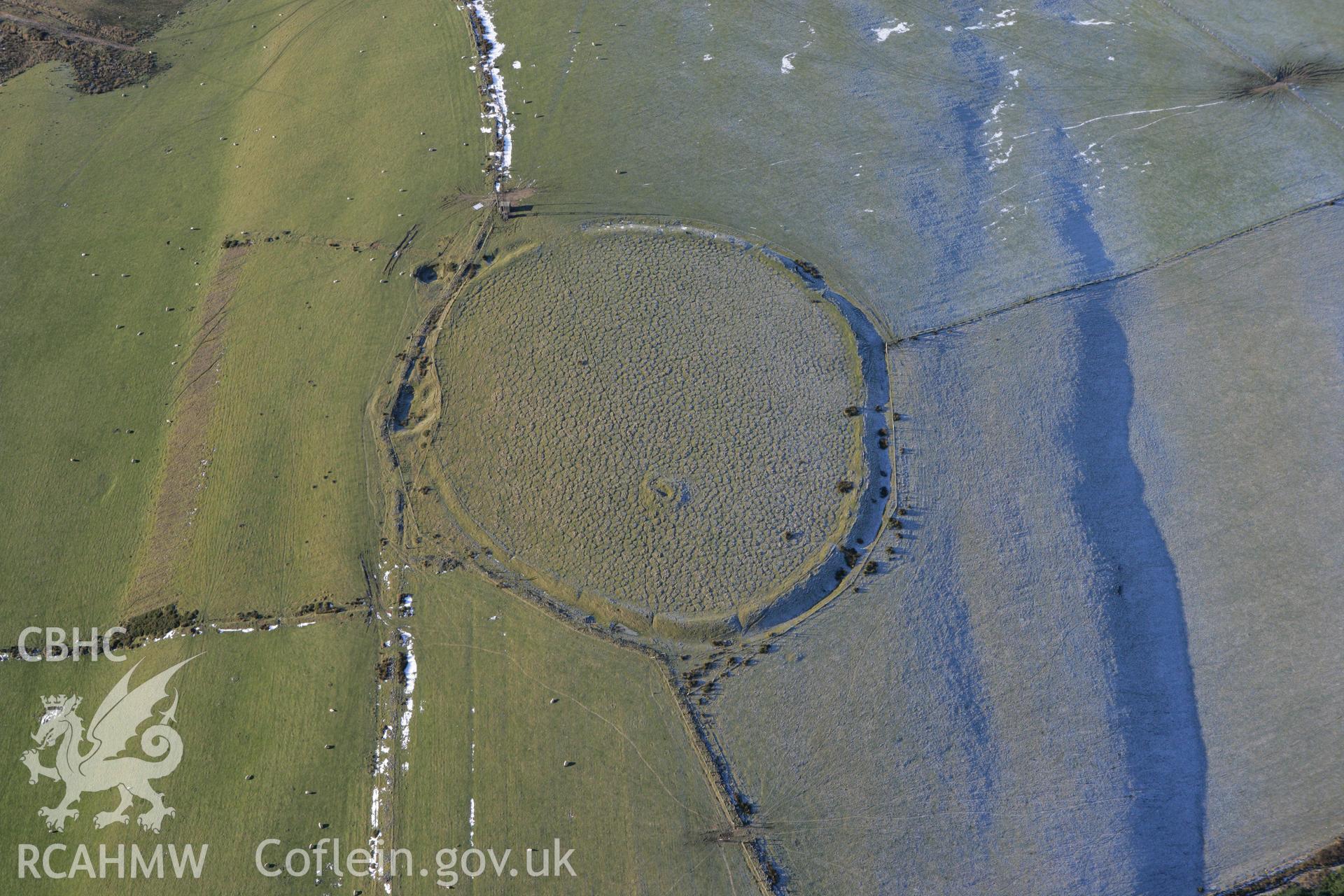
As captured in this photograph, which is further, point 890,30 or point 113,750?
point 890,30

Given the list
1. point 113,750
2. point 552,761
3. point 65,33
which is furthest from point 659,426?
point 65,33

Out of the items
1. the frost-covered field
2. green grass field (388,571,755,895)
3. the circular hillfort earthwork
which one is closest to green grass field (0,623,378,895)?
green grass field (388,571,755,895)

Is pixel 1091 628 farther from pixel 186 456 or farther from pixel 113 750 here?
pixel 186 456

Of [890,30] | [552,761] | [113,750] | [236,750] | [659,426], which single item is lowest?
[552,761]

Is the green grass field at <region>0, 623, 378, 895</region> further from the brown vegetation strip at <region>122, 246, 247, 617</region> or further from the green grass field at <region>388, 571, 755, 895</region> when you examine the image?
the brown vegetation strip at <region>122, 246, 247, 617</region>

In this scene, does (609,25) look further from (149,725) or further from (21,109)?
(149,725)

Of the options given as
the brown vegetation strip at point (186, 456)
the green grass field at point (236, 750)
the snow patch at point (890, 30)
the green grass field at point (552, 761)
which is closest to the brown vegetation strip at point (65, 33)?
the brown vegetation strip at point (186, 456)

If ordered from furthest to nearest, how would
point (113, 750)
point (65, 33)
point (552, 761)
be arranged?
point (65, 33)
point (113, 750)
point (552, 761)

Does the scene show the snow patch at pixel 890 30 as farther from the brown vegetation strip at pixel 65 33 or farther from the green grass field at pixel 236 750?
the brown vegetation strip at pixel 65 33
